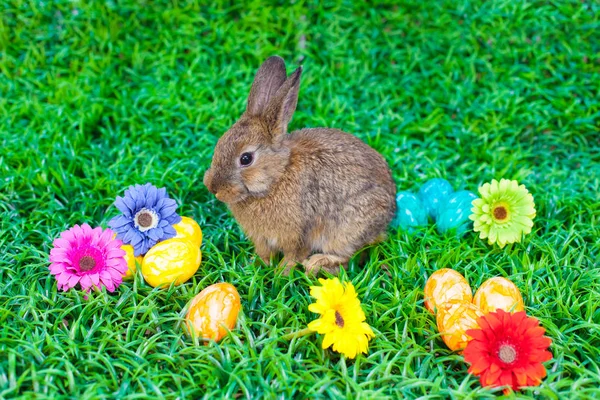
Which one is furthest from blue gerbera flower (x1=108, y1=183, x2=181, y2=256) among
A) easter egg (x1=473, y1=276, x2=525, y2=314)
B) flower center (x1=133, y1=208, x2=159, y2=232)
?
easter egg (x1=473, y1=276, x2=525, y2=314)

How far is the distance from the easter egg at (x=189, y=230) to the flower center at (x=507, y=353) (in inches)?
75.2

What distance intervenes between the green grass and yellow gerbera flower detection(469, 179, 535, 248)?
0.13 meters

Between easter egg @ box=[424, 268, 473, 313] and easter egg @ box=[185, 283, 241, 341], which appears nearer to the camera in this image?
easter egg @ box=[185, 283, 241, 341]

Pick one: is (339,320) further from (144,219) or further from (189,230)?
(144,219)

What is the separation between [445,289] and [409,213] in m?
0.91

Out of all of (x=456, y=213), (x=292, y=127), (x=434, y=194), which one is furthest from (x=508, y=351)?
(x=292, y=127)

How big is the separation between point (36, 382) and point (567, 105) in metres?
4.60

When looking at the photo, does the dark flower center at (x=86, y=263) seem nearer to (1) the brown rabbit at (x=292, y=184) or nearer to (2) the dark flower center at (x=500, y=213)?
(1) the brown rabbit at (x=292, y=184)

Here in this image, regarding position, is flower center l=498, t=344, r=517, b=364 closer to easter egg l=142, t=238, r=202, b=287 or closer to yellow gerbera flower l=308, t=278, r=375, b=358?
yellow gerbera flower l=308, t=278, r=375, b=358

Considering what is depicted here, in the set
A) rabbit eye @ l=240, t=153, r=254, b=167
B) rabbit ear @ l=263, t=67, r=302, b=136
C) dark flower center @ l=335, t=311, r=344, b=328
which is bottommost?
dark flower center @ l=335, t=311, r=344, b=328

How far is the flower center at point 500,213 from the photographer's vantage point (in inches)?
158

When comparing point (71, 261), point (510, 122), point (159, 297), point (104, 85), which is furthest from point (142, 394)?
point (510, 122)

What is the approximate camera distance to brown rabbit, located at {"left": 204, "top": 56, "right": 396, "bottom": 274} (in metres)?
3.76

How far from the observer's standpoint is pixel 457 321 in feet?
10.6
